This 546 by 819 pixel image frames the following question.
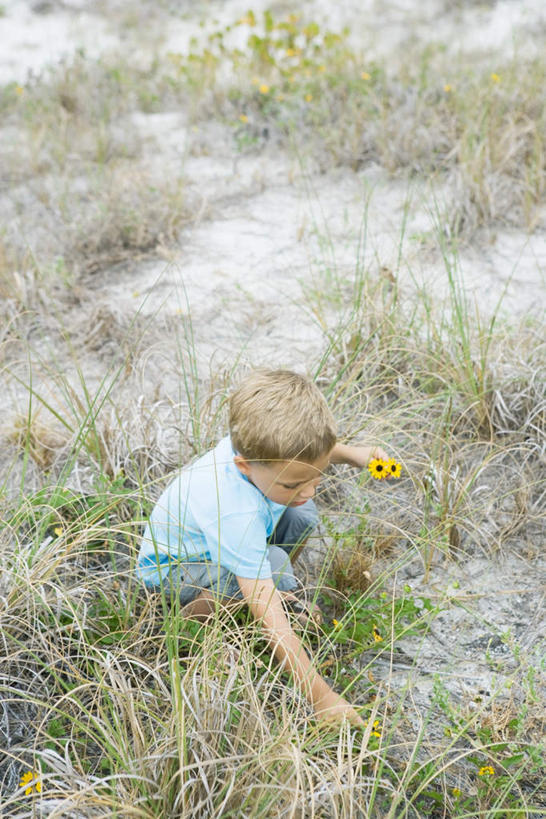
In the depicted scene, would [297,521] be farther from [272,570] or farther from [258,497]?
[258,497]

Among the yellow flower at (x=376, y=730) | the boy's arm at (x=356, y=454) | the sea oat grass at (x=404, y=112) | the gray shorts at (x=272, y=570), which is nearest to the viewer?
the yellow flower at (x=376, y=730)

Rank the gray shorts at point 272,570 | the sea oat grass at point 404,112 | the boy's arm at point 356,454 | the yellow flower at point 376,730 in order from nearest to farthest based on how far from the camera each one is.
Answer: the yellow flower at point 376,730 → the gray shorts at point 272,570 → the boy's arm at point 356,454 → the sea oat grass at point 404,112

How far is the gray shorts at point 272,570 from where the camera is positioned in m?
2.25

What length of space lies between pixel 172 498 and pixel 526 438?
1.39 m

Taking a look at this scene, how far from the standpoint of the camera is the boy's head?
2033 millimetres

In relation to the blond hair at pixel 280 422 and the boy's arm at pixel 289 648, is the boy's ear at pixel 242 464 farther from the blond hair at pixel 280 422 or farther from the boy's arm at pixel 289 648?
the boy's arm at pixel 289 648

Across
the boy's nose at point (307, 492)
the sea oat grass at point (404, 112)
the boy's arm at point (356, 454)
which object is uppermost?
the sea oat grass at point (404, 112)

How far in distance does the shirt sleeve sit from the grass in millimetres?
169

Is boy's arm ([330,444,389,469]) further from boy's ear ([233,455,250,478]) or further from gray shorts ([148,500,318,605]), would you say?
boy's ear ([233,455,250,478])

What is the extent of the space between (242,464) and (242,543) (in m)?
0.21

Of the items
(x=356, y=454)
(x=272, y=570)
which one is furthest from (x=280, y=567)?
(x=356, y=454)

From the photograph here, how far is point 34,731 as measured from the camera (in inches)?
79.7

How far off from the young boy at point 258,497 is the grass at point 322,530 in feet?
0.33

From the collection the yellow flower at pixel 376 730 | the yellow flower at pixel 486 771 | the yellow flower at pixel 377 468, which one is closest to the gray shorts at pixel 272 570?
the yellow flower at pixel 377 468
